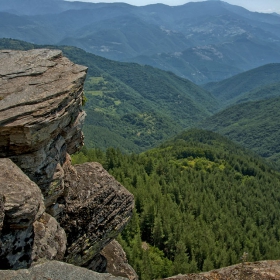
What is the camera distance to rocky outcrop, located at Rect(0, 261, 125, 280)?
13.1 metres

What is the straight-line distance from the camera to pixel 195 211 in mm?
87188

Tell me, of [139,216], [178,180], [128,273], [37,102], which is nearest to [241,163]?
[178,180]

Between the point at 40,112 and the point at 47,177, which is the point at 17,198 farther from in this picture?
the point at 40,112

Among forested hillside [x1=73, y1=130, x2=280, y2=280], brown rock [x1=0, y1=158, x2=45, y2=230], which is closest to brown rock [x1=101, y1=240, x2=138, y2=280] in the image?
forested hillside [x1=73, y1=130, x2=280, y2=280]

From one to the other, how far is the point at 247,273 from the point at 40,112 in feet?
51.2

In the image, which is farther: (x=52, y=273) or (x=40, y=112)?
(x=40, y=112)

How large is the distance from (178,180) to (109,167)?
2948 centimetres

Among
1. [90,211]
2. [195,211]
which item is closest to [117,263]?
[90,211]

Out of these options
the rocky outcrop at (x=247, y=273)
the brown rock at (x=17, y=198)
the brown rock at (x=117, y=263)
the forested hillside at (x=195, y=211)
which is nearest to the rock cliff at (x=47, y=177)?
the brown rock at (x=17, y=198)

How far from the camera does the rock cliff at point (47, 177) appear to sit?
16.1 m

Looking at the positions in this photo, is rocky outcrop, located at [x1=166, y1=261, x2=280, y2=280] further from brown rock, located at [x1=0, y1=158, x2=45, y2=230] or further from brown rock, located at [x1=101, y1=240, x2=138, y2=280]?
brown rock, located at [x1=101, y1=240, x2=138, y2=280]

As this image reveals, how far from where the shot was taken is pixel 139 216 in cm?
6244

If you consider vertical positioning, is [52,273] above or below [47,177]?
below

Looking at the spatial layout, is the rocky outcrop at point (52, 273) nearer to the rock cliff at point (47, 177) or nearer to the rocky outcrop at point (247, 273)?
the rock cliff at point (47, 177)
